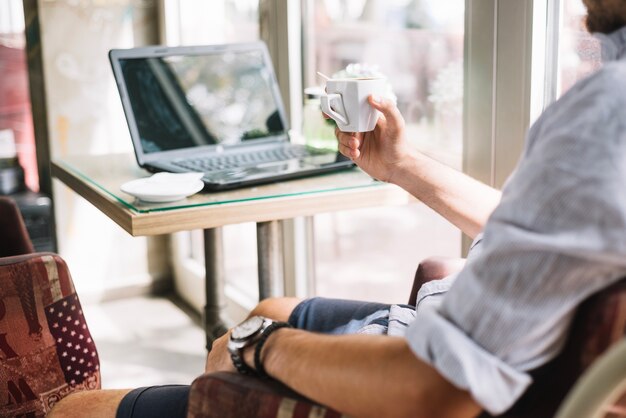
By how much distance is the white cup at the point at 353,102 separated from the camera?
143 centimetres

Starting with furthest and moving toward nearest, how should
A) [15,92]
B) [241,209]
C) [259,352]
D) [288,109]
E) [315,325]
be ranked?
1. [15,92]
2. [288,109]
3. [241,209]
4. [315,325]
5. [259,352]

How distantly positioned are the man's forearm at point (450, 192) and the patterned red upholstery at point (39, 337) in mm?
671

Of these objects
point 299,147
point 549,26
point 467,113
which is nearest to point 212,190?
point 299,147

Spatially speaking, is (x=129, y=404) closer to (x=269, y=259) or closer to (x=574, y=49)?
(x=269, y=259)

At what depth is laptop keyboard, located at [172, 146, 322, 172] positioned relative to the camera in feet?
5.93

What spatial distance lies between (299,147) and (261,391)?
1059 millimetres

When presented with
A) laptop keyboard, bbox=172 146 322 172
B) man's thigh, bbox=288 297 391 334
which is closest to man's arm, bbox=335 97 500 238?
man's thigh, bbox=288 297 391 334

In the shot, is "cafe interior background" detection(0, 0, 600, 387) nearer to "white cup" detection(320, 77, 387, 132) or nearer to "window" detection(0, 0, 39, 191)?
"window" detection(0, 0, 39, 191)

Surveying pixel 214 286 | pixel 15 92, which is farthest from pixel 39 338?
pixel 15 92

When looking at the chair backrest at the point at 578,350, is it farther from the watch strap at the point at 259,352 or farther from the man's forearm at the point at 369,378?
the watch strap at the point at 259,352

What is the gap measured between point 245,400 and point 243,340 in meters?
0.11

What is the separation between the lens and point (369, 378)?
0.90 m

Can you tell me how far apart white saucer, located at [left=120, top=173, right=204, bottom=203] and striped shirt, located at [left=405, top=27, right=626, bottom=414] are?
2.55 ft

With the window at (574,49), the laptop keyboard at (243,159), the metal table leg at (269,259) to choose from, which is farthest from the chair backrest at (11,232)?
the window at (574,49)
